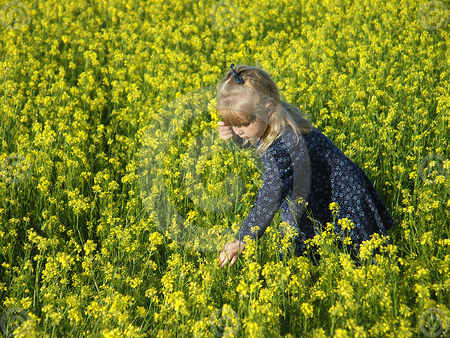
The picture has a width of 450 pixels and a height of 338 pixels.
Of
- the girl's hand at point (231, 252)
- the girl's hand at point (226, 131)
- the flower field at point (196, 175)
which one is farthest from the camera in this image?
the girl's hand at point (226, 131)

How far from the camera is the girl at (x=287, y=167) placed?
2674 millimetres

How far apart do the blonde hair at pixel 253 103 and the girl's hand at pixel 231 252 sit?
70 centimetres

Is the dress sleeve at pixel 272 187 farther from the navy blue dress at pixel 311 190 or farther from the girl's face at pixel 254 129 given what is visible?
the girl's face at pixel 254 129

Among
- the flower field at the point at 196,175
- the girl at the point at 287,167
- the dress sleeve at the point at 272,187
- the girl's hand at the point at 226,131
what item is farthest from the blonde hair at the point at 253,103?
the flower field at the point at 196,175

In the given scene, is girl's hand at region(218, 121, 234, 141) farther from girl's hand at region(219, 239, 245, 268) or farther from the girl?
girl's hand at region(219, 239, 245, 268)

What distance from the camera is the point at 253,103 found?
8.86 feet

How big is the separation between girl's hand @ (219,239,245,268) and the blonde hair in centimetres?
70

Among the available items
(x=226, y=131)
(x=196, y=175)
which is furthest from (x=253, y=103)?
(x=196, y=175)

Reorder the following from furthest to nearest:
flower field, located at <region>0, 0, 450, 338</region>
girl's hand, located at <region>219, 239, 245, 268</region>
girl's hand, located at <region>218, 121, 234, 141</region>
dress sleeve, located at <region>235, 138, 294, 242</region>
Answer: girl's hand, located at <region>218, 121, 234, 141</region>
dress sleeve, located at <region>235, 138, 294, 242</region>
girl's hand, located at <region>219, 239, 245, 268</region>
flower field, located at <region>0, 0, 450, 338</region>

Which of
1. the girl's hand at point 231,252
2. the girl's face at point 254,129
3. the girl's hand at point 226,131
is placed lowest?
the girl's hand at point 231,252

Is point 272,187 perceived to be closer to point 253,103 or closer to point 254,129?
point 254,129

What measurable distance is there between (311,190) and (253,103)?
2.69 feet

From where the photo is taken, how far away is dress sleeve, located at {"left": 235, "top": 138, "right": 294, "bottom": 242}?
2660 mm

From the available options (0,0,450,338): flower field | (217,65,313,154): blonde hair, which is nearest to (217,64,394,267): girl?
(217,65,313,154): blonde hair
